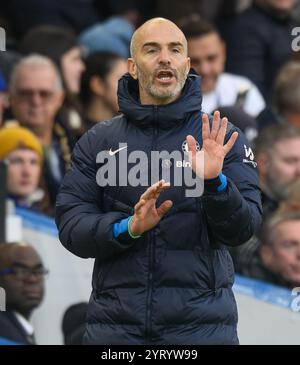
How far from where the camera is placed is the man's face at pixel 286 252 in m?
8.28

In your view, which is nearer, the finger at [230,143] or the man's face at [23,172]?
the finger at [230,143]

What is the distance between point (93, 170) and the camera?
587 centimetres

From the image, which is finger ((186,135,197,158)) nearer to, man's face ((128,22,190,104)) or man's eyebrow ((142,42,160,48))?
man's face ((128,22,190,104))

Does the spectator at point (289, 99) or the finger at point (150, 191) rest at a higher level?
the spectator at point (289, 99)

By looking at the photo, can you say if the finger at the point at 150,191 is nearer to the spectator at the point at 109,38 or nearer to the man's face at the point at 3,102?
the man's face at the point at 3,102

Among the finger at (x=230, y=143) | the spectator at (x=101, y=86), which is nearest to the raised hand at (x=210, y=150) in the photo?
the finger at (x=230, y=143)

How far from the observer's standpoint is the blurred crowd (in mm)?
8414

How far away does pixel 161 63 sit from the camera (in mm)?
5758

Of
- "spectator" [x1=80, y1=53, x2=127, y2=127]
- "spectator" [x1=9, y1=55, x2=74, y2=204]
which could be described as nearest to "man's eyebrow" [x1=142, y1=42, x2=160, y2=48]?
"spectator" [x1=9, y1=55, x2=74, y2=204]

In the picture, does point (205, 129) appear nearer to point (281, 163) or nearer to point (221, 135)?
point (221, 135)

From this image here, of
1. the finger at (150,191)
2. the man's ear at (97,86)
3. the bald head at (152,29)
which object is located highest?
the man's ear at (97,86)

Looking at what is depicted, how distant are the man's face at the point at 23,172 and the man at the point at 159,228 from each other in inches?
135

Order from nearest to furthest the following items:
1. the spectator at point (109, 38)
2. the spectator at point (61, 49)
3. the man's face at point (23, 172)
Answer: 1. the man's face at point (23, 172)
2. the spectator at point (61, 49)
3. the spectator at point (109, 38)

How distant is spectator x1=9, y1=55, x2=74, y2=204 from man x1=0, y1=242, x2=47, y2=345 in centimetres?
163
